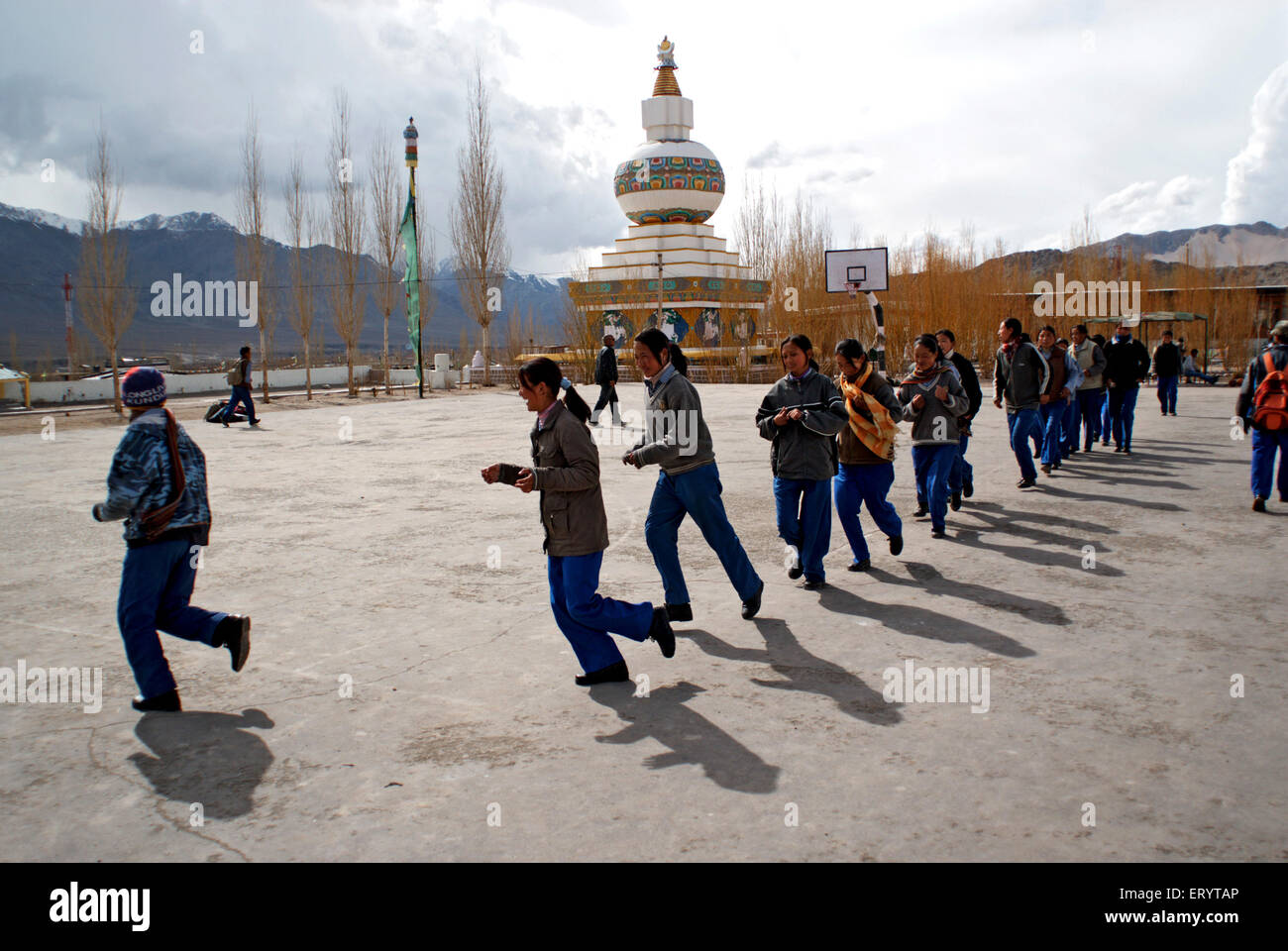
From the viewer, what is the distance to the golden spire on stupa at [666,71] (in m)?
43.7

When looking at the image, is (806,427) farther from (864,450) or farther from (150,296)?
(150,296)

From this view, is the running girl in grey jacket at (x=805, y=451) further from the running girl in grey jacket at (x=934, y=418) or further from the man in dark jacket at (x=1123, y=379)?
the man in dark jacket at (x=1123, y=379)

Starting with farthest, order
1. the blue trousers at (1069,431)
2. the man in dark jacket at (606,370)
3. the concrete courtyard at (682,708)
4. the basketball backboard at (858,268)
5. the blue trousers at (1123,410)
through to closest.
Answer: the basketball backboard at (858,268), the man in dark jacket at (606,370), the blue trousers at (1123,410), the blue trousers at (1069,431), the concrete courtyard at (682,708)

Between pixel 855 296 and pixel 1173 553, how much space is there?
28.1 meters

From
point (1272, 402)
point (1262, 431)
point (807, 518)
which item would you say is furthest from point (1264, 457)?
point (807, 518)

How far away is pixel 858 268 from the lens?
20281 mm

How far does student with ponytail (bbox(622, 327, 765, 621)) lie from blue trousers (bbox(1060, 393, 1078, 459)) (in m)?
7.88

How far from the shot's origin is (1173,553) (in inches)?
272

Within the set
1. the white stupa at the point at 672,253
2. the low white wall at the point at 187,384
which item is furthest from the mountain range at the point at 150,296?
the low white wall at the point at 187,384

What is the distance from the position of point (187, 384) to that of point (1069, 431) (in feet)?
101

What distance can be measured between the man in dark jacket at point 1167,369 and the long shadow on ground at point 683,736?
48.3 feet

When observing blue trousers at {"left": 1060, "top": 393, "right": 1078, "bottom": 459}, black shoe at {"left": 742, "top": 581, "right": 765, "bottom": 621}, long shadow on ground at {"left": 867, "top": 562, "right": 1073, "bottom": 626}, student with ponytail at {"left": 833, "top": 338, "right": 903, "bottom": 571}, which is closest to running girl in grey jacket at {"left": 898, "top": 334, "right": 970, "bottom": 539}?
student with ponytail at {"left": 833, "top": 338, "right": 903, "bottom": 571}
